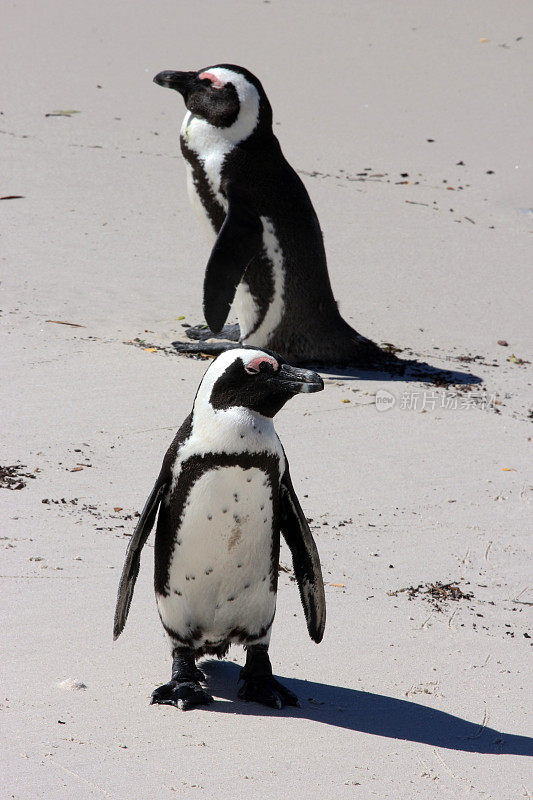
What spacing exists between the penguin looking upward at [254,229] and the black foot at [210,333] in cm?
2

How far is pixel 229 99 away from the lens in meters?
5.72

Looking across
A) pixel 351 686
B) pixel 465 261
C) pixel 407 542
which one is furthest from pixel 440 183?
pixel 351 686

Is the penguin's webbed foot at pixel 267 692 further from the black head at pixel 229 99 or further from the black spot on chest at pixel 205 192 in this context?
the black head at pixel 229 99

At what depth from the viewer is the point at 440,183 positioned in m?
9.47

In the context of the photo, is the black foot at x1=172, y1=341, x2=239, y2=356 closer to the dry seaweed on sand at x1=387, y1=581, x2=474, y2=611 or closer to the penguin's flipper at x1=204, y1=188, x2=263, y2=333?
the penguin's flipper at x1=204, y1=188, x2=263, y2=333

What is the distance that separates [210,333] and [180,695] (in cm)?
343

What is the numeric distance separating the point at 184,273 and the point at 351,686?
4.37m

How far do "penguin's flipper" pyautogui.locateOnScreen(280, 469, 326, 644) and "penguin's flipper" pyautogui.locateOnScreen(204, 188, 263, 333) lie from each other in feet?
7.76

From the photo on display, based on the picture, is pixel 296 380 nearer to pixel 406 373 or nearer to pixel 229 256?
pixel 229 256

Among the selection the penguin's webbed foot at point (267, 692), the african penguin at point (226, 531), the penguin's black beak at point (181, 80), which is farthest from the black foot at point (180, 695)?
the penguin's black beak at point (181, 80)

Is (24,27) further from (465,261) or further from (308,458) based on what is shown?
(308,458)

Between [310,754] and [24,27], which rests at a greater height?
[24,27]

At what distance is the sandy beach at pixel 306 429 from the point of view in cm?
276

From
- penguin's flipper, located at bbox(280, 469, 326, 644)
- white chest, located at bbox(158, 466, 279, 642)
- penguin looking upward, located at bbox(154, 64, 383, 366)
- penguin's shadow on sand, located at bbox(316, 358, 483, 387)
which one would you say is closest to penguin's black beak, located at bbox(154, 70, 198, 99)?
penguin looking upward, located at bbox(154, 64, 383, 366)
